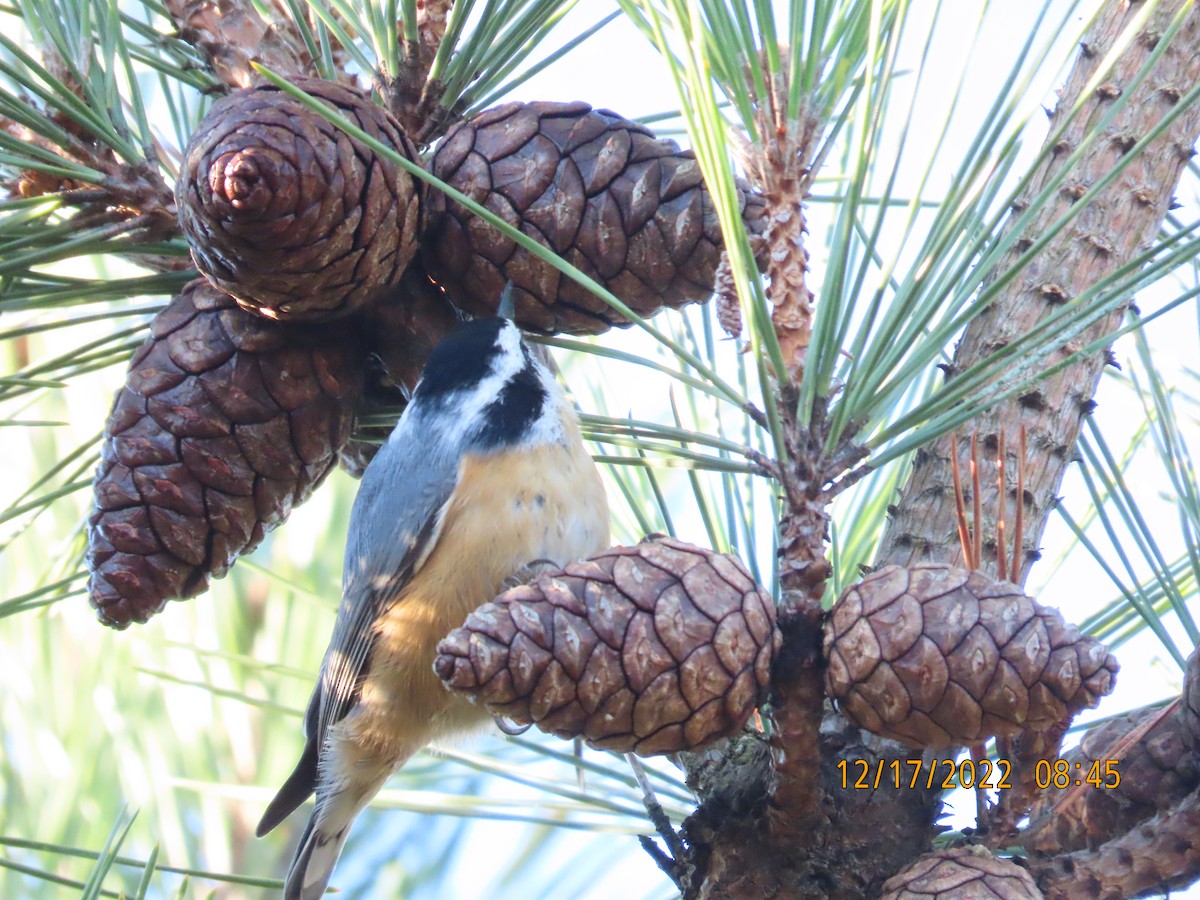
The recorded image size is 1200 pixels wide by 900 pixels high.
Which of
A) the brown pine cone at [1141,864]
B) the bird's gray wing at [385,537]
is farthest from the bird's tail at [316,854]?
the brown pine cone at [1141,864]

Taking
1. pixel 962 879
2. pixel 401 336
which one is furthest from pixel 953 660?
pixel 401 336

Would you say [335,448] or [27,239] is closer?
[27,239]

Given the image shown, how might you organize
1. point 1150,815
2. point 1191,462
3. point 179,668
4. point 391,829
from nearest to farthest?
point 1150,815 < point 1191,462 < point 179,668 < point 391,829

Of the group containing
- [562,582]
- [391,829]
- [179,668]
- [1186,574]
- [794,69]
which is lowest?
[391,829]

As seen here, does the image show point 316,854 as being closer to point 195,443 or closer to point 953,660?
point 195,443

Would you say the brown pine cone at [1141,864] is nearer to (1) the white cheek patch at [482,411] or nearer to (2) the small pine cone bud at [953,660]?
(2) the small pine cone bud at [953,660]

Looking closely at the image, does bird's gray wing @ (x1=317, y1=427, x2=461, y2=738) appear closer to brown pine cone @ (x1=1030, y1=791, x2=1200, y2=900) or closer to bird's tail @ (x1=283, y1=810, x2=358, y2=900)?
bird's tail @ (x1=283, y1=810, x2=358, y2=900)

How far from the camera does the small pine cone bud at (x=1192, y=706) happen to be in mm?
847

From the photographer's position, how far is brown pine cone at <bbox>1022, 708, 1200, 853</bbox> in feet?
2.88

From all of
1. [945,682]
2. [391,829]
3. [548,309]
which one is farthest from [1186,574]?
[391,829]

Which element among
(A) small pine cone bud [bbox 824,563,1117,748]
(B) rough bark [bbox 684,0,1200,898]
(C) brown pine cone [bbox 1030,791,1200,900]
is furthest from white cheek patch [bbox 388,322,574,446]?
(C) brown pine cone [bbox 1030,791,1200,900]

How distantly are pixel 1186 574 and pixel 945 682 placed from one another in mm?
619

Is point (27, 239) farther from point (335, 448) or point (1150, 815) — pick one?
point (1150, 815)

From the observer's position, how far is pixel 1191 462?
3.83 ft
